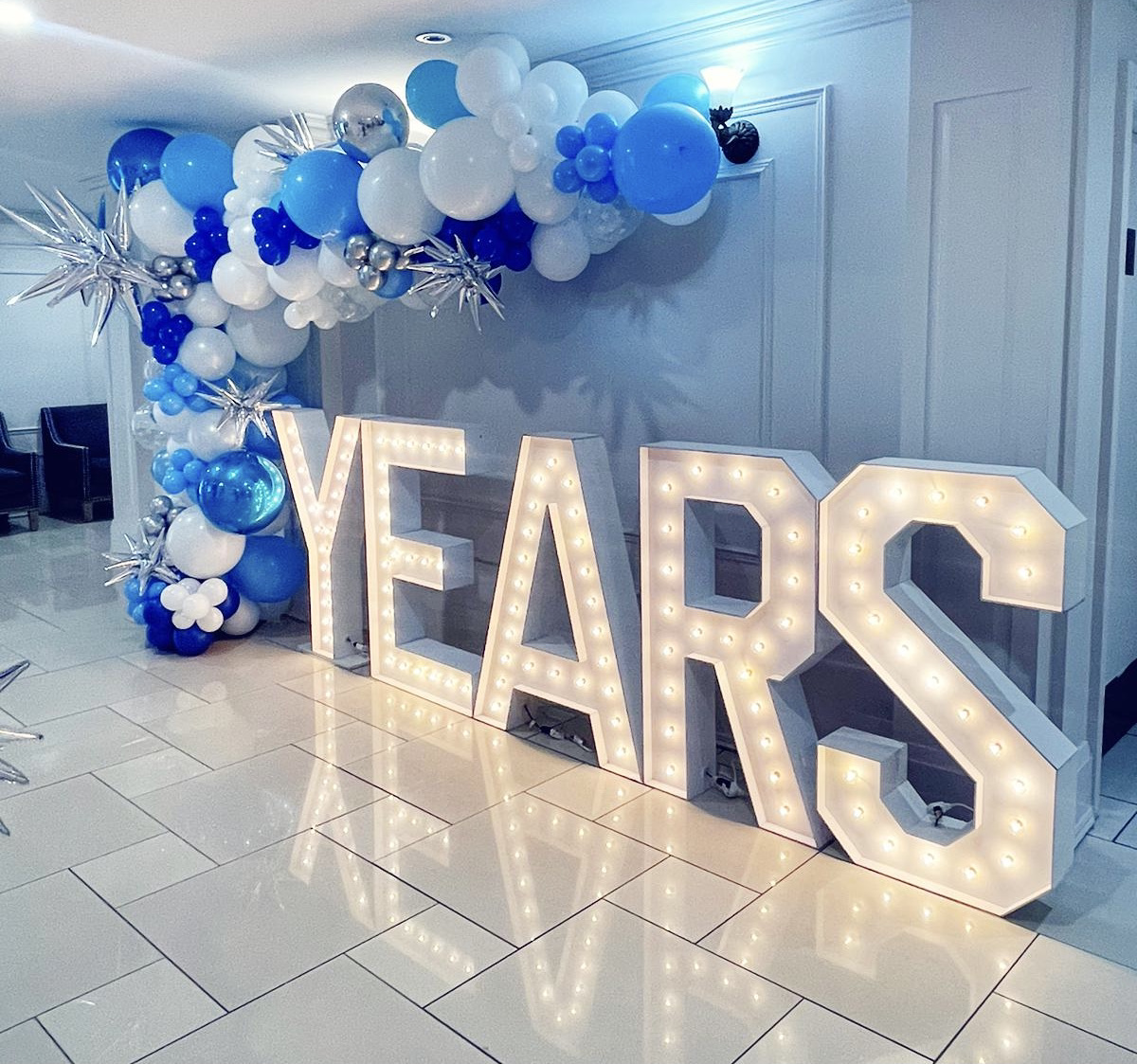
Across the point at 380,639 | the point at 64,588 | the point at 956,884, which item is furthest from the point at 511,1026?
the point at 64,588

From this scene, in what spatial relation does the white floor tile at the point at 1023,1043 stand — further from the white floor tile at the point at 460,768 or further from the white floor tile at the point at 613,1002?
the white floor tile at the point at 460,768

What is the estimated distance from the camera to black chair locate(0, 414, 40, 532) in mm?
7336

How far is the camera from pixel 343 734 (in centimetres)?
363

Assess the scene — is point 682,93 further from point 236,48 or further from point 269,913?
point 269,913

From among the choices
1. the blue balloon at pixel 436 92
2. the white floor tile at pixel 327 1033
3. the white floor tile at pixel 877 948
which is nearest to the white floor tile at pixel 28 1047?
the white floor tile at pixel 327 1033

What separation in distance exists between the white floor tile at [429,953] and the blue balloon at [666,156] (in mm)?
1966

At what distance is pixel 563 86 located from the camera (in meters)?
3.21

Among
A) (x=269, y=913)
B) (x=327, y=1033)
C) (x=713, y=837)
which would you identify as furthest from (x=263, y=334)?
(x=327, y=1033)

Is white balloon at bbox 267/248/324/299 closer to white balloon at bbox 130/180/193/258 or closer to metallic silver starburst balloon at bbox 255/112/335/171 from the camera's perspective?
metallic silver starburst balloon at bbox 255/112/335/171

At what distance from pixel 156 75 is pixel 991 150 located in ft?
9.57

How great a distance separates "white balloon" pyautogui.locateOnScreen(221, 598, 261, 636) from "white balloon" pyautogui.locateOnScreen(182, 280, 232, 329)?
1.20 metres

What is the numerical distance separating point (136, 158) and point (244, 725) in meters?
2.34

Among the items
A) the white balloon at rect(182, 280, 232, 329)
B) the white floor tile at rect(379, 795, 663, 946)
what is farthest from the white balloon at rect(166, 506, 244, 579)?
the white floor tile at rect(379, 795, 663, 946)

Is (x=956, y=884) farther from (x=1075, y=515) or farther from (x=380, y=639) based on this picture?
(x=380, y=639)
